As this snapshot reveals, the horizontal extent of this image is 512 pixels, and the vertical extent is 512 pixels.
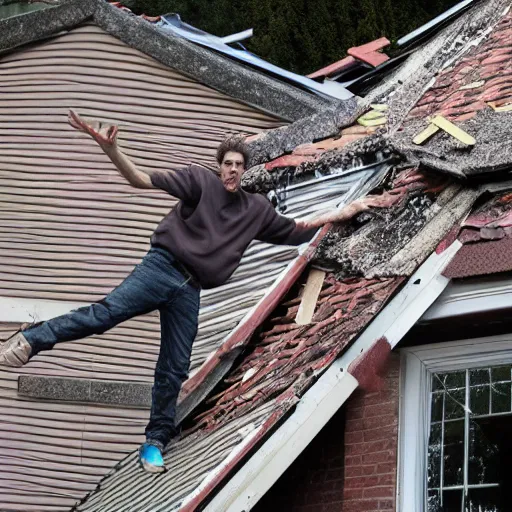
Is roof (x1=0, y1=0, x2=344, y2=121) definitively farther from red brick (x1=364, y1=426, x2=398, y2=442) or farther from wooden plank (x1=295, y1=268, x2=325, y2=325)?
red brick (x1=364, y1=426, x2=398, y2=442)

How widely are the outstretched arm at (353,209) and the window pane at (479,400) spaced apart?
123 centimetres

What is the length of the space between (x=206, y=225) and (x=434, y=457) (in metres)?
1.80

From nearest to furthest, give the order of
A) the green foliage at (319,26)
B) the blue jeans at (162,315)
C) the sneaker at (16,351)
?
the sneaker at (16,351) < the blue jeans at (162,315) < the green foliage at (319,26)

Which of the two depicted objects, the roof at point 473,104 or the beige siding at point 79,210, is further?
the beige siding at point 79,210

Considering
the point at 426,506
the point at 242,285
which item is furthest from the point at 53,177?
the point at 426,506

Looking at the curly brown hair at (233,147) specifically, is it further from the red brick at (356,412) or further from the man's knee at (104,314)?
the red brick at (356,412)

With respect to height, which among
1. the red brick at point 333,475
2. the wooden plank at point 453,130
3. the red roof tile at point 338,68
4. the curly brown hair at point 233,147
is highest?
the red roof tile at point 338,68

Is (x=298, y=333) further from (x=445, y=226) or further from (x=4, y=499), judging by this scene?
(x=4, y=499)

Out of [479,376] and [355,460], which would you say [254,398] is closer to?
[355,460]

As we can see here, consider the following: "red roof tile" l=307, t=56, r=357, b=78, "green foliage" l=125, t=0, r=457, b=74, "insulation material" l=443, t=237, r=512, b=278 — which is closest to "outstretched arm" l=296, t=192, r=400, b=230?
"insulation material" l=443, t=237, r=512, b=278

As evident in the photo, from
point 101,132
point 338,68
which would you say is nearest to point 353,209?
point 101,132

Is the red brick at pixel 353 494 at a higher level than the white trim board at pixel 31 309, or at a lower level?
lower

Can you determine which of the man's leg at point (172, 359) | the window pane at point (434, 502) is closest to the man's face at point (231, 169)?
the man's leg at point (172, 359)

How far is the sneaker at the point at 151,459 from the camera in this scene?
7910mm
